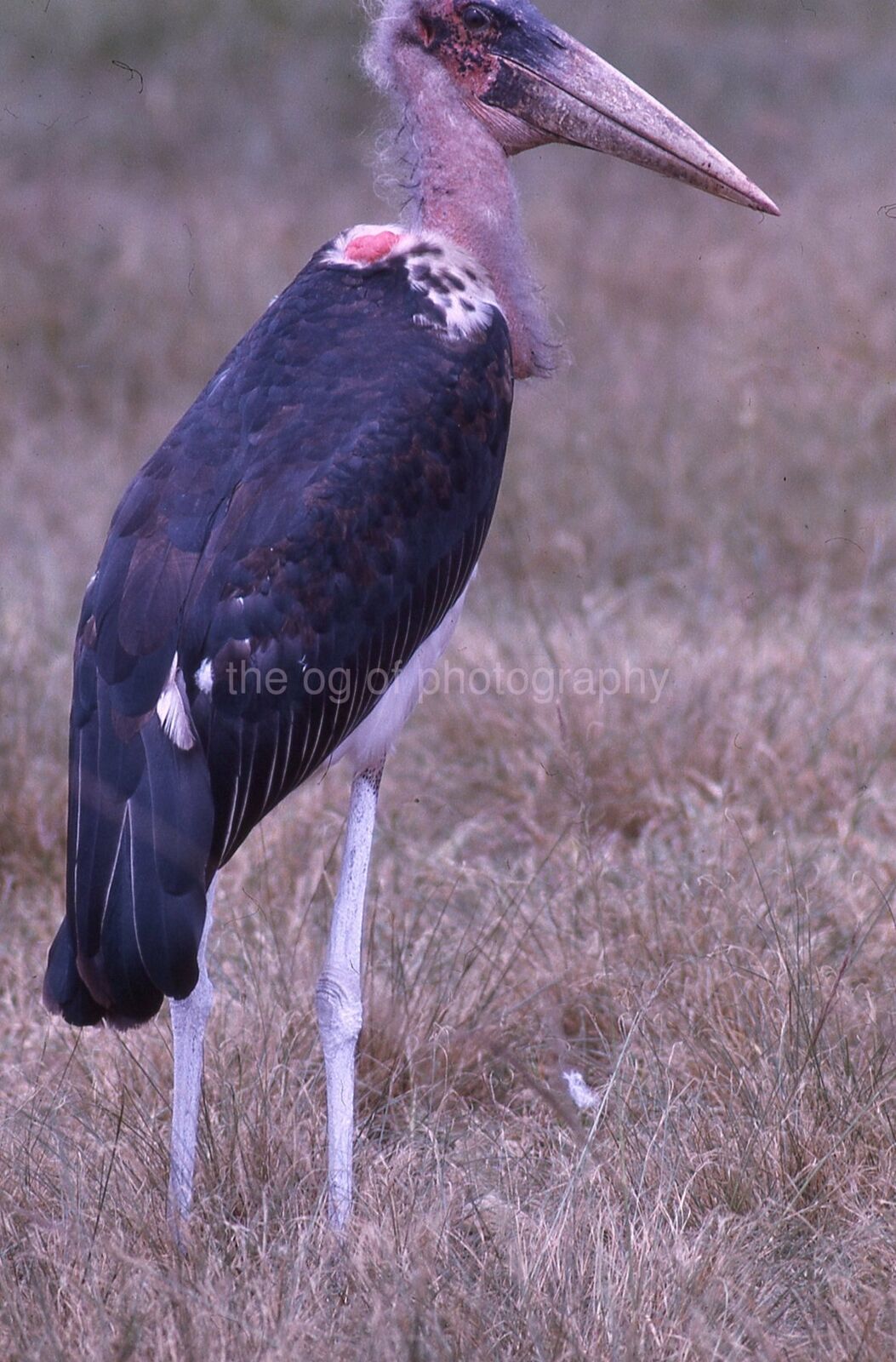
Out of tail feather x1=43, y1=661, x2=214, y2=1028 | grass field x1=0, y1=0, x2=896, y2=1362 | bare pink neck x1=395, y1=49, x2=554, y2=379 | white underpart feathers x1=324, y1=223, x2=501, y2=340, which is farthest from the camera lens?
bare pink neck x1=395, y1=49, x2=554, y2=379

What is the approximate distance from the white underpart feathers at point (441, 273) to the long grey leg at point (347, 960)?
2.45 ft

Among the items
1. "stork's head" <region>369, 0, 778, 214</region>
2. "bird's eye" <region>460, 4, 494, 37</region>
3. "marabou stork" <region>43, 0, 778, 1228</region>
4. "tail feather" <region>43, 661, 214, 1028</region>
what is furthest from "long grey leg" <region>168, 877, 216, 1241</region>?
"bird's eye" <region>460, 4, 494, 37</region>

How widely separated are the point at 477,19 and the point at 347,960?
1.65 m

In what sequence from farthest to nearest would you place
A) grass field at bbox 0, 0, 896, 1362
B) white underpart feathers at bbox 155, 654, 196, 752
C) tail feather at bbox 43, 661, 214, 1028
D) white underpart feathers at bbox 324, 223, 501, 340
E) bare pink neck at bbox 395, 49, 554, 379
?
1. bare pink neck at bbox 395, 49, 554, 379
2. white underpart feathers at bbox 324, 223, 501, 340
3. white underpart feathers at bbox 155, 654, 196, 752
4. tail feather at bbox 43, 661, 214, 1028
5. grass field at bbox 0, 0, 896, 1362

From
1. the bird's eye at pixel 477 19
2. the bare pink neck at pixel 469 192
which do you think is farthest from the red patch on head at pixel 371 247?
the bird's eye at pixel 477 19

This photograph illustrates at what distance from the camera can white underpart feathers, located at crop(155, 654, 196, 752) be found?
2.54 meters

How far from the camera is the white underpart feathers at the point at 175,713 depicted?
2.54 m

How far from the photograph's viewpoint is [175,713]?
2.55m

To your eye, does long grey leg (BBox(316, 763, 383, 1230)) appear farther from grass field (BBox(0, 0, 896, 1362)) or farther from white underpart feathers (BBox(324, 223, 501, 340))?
white underpart feathers (BBox(324, 223, 501, 340))

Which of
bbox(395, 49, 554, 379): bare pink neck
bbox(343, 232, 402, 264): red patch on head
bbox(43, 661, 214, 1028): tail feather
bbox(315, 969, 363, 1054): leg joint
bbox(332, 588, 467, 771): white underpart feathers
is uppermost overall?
bbox(395, 49, 554, 379): bare pink neck

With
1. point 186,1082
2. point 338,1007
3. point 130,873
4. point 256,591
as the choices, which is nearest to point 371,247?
point 256,591

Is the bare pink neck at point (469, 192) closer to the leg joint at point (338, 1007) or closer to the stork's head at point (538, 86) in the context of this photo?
the stork's head at point (538, 86)

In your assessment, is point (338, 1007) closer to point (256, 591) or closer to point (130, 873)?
point (130, 873)

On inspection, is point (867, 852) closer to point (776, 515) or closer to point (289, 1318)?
point (289, 1318)
